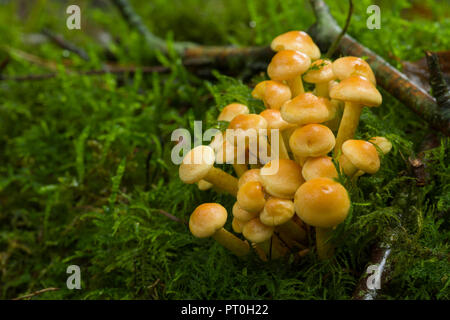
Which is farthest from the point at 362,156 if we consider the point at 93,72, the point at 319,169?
the point at 93,72

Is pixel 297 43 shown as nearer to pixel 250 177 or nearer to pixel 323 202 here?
pixel 250 177

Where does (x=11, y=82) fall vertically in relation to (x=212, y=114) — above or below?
above

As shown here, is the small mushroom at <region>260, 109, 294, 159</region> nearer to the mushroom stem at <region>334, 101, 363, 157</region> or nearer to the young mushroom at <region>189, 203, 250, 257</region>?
the mushroom stem at <region>334, 101, 363, 157</region>

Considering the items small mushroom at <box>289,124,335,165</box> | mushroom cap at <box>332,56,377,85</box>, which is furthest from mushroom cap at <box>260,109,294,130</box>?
mushroom cap at <box>332,56,377,85</box>

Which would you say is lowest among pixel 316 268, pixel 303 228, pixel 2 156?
pixel 316 268

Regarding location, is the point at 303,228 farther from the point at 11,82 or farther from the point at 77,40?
the point at 77,40

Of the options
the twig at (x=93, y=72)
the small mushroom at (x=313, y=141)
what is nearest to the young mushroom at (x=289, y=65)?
the small mushroom at (x=313, y=141)
